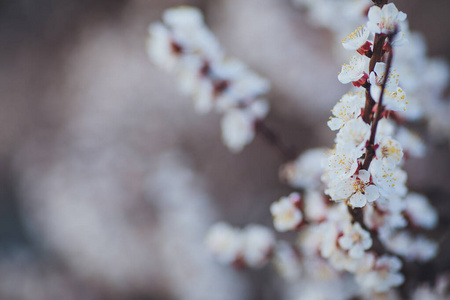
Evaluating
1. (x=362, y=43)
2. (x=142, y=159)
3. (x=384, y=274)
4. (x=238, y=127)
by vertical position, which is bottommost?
(x=384, y=274)

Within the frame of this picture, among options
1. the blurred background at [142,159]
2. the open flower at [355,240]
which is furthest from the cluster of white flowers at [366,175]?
the blurred background at [142,159]

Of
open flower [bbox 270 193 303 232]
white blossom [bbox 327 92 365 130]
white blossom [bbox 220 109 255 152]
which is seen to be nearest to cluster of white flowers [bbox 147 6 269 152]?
white blossom [bbox 220 109 255 152]

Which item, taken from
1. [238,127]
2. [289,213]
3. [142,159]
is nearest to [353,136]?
[289,213]

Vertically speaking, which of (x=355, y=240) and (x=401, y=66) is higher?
(x=401, y=66)

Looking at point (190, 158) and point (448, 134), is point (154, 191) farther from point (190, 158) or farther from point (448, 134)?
point (448, 134)

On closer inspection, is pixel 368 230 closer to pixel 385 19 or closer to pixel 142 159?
pixel 385 19

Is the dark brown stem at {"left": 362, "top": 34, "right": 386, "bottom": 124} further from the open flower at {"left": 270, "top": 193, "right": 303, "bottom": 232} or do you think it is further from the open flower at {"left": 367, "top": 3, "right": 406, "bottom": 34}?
the open flower at {"left": 270, "top": 193, "right": 303, "bottom": 232}
